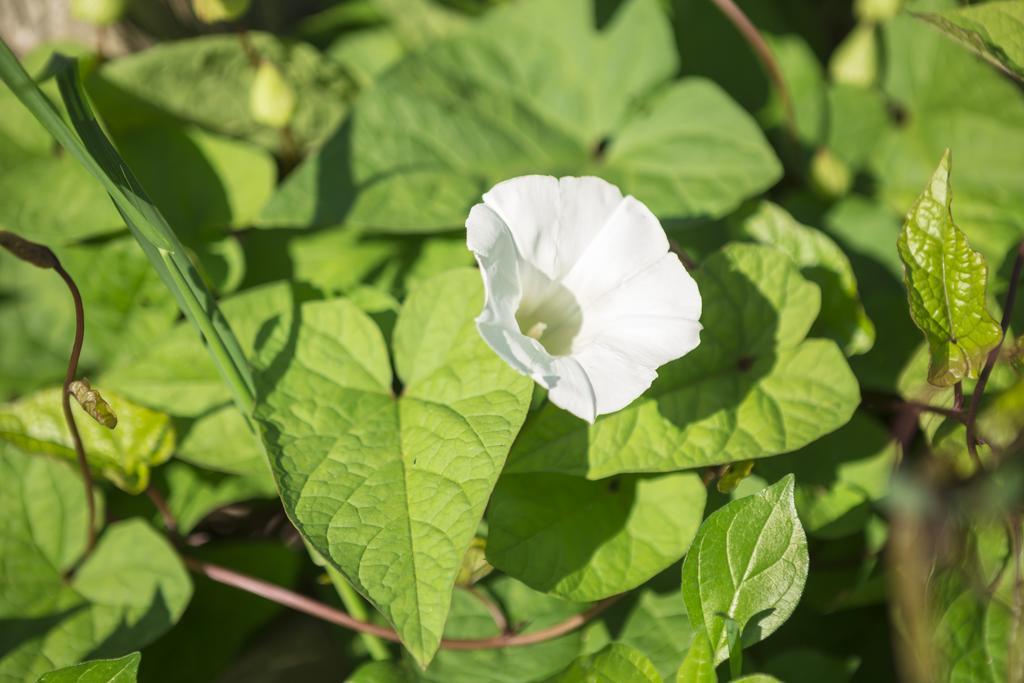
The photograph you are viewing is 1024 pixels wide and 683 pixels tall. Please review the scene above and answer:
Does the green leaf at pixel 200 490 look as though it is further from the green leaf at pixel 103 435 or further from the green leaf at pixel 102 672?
the green leaf at pixel 102 672

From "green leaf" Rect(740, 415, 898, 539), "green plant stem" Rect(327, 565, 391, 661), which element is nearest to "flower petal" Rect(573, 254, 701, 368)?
"green leaf" Rect(740, 415, 898, 539)

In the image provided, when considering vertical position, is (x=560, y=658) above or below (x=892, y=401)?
below

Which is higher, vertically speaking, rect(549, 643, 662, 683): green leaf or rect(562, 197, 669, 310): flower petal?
rect(562, 197, 669, 310): flower petal

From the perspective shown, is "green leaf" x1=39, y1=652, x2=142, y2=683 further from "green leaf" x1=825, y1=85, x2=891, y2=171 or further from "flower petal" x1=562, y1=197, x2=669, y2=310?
"green leaf" x1=825, y1=85, x2=891, y2=171

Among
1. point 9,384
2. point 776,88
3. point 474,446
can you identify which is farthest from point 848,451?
point 9,384

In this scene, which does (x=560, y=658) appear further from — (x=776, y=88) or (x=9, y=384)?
(x=776, y=88)

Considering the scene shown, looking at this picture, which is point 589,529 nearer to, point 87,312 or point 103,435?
point 103,435
